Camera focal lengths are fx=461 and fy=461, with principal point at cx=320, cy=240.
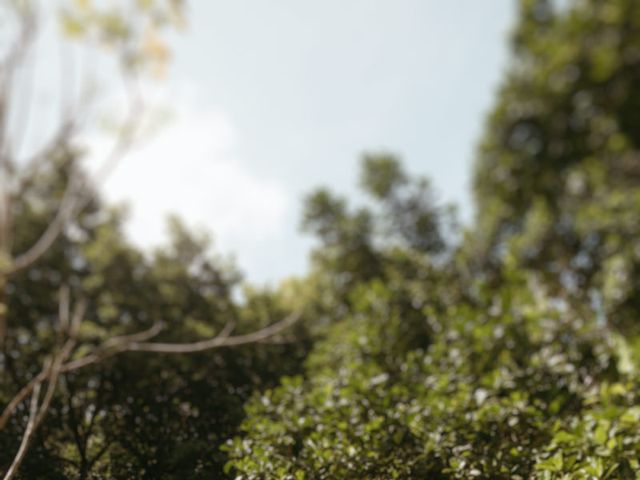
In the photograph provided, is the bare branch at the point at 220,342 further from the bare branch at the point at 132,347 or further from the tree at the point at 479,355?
the tree at the point at 479,355

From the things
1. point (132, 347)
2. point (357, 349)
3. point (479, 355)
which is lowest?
point (132, 347)

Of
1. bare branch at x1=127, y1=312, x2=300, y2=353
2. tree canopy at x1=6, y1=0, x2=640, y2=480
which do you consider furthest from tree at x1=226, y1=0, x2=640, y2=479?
bare branch at x1=127, y1=312, x2=300, y2=353

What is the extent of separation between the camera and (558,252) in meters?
12.5

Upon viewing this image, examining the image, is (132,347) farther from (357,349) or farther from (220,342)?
(357,349)

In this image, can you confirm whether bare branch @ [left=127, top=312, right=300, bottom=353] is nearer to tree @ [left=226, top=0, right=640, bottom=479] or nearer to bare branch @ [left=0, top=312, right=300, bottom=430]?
bare branch @ [left=0, top=312, right=300, bottom=430]

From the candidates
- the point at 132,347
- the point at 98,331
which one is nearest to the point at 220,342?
the point at 132,347

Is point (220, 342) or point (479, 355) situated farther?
point (479, 355)

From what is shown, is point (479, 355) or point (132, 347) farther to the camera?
point (479, 355)

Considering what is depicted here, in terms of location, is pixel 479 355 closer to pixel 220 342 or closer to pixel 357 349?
pixel 357 349

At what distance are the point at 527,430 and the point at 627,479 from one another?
40.4 inches

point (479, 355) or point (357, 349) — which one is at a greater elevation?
point (357, 349)

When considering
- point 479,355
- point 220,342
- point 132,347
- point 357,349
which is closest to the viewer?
point 220,342

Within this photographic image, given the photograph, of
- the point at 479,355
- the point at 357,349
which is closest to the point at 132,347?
the point at 357,349

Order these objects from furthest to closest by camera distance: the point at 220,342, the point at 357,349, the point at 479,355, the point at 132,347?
the point at 357,349 → the point at 479,355 → the point at 132,347 → the point at 220,342
